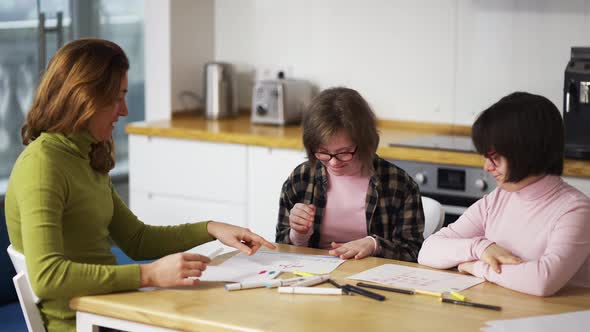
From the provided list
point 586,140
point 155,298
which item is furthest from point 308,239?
point 586,140

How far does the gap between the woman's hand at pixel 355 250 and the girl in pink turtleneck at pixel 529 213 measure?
0.18 m

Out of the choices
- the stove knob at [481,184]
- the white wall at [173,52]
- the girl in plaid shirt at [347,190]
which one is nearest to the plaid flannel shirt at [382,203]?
the girl in plaid shirt at [347,190]

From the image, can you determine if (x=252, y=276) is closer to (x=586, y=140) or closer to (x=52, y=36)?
(x=586, y=140)

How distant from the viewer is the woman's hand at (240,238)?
2092 millimetres

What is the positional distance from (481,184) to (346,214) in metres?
0.95

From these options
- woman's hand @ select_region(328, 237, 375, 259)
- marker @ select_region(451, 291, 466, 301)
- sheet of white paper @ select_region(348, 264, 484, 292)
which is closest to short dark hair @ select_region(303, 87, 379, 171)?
woman's hand @ select_region(328, 237, 375, 259)

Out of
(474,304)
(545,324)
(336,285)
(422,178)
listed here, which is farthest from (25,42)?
(545,324)

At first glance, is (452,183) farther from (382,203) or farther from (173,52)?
(173,52)

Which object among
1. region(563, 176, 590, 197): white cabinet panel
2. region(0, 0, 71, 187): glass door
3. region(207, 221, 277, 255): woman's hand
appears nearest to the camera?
region(207, 221, 277, 255): woman's hand

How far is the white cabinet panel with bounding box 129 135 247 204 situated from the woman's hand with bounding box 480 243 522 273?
1.87 metres

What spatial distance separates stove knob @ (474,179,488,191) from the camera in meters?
3.21

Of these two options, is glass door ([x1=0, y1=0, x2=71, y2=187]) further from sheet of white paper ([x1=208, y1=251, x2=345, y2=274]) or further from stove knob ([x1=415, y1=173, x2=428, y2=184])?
sheet of white paper ([x1=208, y1=251, x2=345, y2=274])

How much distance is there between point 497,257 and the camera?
191 cm

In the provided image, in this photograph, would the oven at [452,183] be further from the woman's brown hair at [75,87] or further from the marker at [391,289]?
the woman's brown hair at [75,87]
